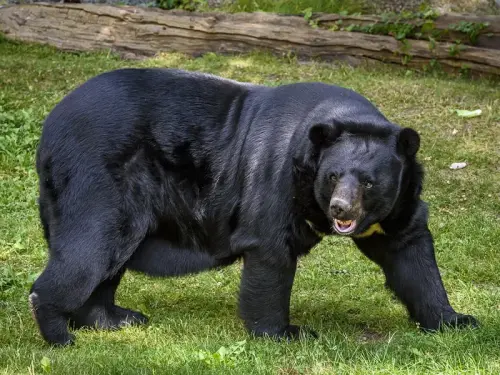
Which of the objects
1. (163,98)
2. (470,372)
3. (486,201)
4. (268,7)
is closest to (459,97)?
(486,201)

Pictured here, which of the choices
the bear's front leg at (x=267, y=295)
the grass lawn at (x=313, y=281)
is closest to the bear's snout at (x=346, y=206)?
the bear's front leg at (x=267, y=295)

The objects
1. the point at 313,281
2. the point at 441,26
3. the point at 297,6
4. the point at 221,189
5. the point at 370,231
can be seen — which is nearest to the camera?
the point at 370,231

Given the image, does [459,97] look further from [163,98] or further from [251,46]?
[163,98]

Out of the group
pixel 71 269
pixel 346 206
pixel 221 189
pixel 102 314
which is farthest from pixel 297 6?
pixel 346 206

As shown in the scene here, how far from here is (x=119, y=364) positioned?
4938 millimetres

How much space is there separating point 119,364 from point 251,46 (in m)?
8.94

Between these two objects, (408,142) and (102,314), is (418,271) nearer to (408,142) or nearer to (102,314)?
(408,142)

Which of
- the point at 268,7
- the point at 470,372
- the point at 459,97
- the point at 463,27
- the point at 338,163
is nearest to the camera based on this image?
the point at 470,372

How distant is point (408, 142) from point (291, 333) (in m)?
1.36

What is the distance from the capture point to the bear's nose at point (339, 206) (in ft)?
17.2

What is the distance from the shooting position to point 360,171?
17.7 ft

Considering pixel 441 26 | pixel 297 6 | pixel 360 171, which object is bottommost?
pixel 297 6

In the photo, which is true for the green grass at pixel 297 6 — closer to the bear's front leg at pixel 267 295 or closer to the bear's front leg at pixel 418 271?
the bear's front leg at pixel 418 271

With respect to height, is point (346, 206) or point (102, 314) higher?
point (346, 206)
